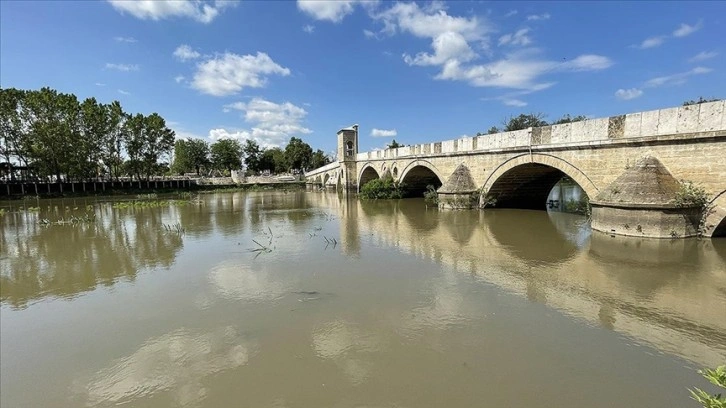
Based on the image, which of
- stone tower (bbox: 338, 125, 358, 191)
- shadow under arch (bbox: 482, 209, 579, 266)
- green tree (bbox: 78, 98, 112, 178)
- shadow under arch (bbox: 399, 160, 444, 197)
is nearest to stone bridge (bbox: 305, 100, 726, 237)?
shadow under arch (bbox: 482, 209, 579, 266)

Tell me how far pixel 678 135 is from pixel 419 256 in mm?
7773

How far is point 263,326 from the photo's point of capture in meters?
5.13

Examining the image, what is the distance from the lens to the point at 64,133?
114 feet

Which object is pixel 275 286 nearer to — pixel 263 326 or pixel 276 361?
pixel 263 326

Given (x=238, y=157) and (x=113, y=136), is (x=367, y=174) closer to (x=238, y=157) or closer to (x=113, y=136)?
(x=113, y=136)

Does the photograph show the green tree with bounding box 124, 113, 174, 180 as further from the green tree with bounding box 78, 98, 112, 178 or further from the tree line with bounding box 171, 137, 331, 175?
the tree line with bounding box 171, 137, 331, 175

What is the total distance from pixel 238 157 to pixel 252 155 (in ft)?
13.1

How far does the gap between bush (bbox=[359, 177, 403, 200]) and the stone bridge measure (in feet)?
24.2

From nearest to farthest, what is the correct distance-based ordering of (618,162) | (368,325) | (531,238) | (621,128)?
(368,325), (531,238), (621,128), (618,162)

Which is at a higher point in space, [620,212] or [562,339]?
[620,212]

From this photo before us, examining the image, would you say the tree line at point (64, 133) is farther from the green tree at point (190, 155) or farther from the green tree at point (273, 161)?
the green tree at point (273, 161)

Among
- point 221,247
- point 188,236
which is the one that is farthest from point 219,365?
point 188,236

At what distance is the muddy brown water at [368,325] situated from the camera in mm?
3670

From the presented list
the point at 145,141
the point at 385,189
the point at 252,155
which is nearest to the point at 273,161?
the point at 252,155
